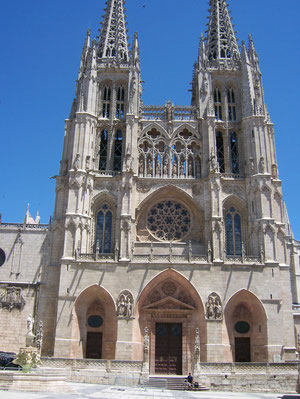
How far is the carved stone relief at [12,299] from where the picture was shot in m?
27.7

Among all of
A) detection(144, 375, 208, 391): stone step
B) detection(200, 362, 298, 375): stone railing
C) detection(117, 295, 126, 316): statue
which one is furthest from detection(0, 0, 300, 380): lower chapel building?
detection(144, 375, 208, 391): stone step

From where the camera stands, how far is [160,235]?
27984 millimetres

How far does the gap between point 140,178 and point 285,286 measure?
11427mm

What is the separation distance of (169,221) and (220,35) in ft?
55.9

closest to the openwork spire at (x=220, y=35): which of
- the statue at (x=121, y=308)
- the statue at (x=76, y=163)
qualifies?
the statue at (x=76, y=163)

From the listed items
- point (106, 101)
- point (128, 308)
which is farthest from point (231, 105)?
point (128, 308)

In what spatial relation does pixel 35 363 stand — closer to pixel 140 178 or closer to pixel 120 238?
pixel 120 238

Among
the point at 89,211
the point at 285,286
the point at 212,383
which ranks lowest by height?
the point at 212,383

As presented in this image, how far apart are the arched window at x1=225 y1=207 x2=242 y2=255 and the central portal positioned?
5.91 metres

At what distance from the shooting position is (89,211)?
27.4 meters

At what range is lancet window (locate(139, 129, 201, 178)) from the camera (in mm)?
29000

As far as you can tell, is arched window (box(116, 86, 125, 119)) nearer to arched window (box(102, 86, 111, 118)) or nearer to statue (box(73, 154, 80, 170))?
arched window (box(102, 86, 111, 118))

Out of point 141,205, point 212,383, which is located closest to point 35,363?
point 212,383

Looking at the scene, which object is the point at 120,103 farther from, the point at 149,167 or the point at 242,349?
the point at 242,349
